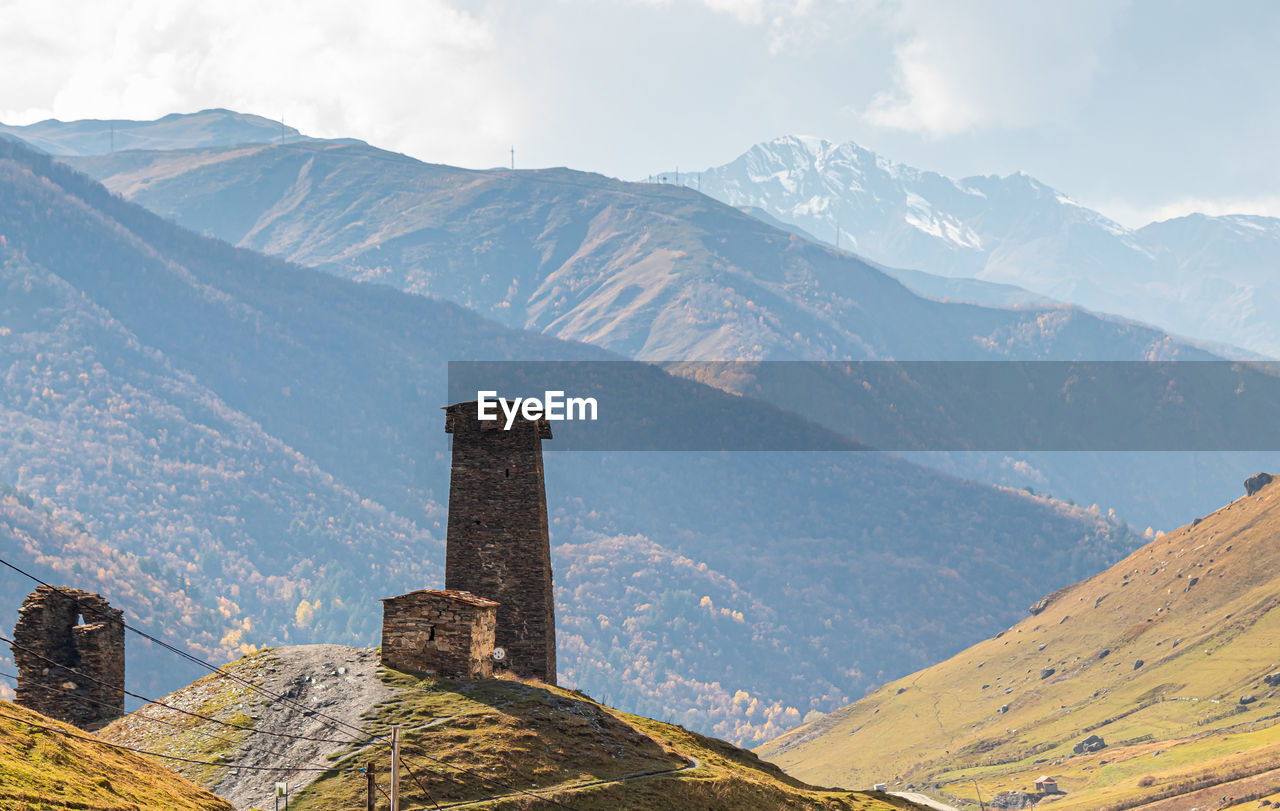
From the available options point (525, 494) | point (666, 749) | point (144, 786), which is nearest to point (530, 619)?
point (525, 494)

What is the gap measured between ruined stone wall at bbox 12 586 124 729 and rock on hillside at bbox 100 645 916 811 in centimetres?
337

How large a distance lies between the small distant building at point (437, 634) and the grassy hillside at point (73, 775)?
49.6 ft

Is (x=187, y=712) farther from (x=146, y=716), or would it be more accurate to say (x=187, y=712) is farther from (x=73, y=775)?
(x=73, y=775)

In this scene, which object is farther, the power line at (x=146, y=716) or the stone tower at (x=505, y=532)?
the stone tower at (x=505, y=532)

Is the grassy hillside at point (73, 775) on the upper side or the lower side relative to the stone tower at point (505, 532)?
lower

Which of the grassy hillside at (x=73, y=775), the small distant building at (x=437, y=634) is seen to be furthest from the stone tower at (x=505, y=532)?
the grassy hillside at (x=73, y=775)

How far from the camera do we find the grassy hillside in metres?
39.1

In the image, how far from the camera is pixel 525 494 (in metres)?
78.6

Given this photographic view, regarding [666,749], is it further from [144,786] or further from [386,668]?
[144,786]

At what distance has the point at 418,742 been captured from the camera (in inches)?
2293

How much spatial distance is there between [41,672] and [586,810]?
25.9 metres

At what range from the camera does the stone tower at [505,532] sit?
7788 centimetres

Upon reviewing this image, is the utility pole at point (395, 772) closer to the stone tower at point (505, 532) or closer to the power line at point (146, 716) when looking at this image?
the power line at point (146, 716)

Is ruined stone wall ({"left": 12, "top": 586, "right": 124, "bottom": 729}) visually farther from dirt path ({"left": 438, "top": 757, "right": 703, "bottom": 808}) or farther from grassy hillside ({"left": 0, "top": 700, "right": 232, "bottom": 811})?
dirt path ({"left": 438, "top": 757, "right": 703, "bottom": 808})
